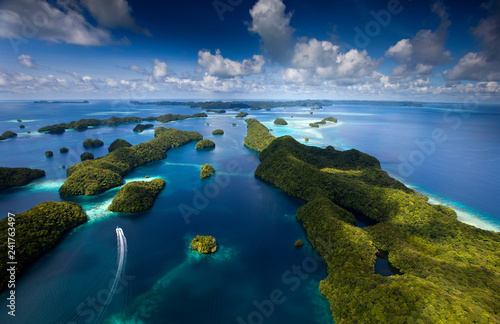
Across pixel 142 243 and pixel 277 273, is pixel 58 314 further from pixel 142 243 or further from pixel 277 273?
pixel 277 273

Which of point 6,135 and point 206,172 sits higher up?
point 206,172

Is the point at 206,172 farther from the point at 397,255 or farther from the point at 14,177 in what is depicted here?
the point at 397,255

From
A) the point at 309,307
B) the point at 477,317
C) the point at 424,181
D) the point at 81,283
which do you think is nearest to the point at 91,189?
the point at 81,283

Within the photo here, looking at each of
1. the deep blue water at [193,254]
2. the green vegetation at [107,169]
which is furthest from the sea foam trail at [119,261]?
the green vegetation at [107,169]

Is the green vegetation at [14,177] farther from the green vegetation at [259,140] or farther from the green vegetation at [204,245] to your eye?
the green vegetation at [259,140]

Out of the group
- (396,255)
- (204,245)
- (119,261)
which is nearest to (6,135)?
(119,261)

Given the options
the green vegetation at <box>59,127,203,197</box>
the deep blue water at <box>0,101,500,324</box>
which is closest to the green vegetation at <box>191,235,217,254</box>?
the deep blue water at <box>0,101,500,324</box>
